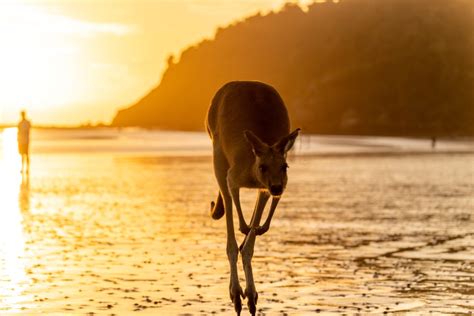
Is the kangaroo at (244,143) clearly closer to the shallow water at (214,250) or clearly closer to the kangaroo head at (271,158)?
the kangaroo head at (271,158)

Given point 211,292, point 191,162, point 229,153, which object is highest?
point 191,162

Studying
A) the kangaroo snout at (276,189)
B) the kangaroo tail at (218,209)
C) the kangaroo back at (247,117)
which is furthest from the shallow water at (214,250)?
the kangaroo snout at (276,189)

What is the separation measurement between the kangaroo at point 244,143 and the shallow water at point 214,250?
120 inches

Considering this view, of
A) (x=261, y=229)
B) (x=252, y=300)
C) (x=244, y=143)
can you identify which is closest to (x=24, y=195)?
(x=252, y=300)

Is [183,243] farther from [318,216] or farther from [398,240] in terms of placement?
[318,216]

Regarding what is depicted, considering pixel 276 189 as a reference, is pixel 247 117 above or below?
above

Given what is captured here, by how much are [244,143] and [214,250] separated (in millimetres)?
9422

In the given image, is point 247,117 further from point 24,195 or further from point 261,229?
point 24,195

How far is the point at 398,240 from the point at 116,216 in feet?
25.4

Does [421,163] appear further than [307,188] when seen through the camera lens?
Yes

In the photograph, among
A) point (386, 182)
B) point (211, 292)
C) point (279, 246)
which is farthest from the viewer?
point (386, 182)

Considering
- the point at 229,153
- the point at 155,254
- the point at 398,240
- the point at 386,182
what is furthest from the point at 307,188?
the point at 229,153

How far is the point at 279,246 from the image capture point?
19.1 meters

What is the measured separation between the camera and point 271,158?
8258 mm
